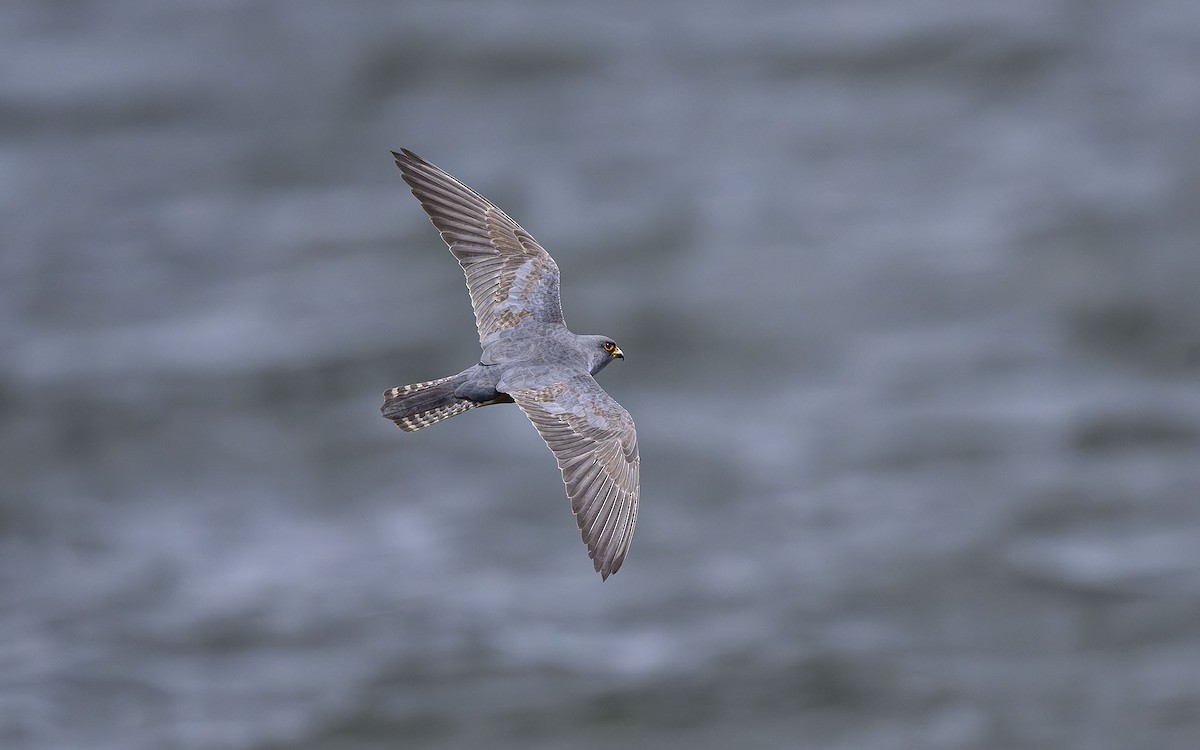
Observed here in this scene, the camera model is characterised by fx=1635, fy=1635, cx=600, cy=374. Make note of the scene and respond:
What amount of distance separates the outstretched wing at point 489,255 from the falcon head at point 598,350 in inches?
19.0

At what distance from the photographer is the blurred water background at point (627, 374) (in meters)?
25.7

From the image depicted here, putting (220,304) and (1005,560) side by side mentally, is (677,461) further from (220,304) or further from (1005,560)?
(220,304)

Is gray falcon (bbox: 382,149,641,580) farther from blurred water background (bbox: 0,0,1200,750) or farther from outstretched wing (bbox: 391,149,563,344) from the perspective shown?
blurred water background (bbox: 0,0,1200,750)

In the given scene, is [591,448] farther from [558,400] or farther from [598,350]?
[598,350]

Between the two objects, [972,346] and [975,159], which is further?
[975,159]

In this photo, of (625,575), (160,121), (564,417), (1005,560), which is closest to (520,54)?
(160,121)

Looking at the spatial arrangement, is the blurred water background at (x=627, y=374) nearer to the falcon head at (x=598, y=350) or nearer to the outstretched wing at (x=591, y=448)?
the falcon head at (x=598, y=350)

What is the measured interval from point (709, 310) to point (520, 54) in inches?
361

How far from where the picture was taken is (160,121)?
121 feet

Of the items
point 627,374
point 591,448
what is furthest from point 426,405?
point 627,374

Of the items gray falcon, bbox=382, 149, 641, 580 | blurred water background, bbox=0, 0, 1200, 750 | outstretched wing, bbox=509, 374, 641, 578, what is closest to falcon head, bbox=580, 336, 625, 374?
gray falcon, bbox=382, 149, 641, 580

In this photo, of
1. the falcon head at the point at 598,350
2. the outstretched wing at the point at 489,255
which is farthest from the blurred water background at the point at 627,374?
the falcon head at the point at 598,350

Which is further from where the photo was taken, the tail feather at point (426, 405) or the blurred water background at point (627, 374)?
the blurred water background at point (627, 374)

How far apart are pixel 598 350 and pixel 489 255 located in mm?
1401
